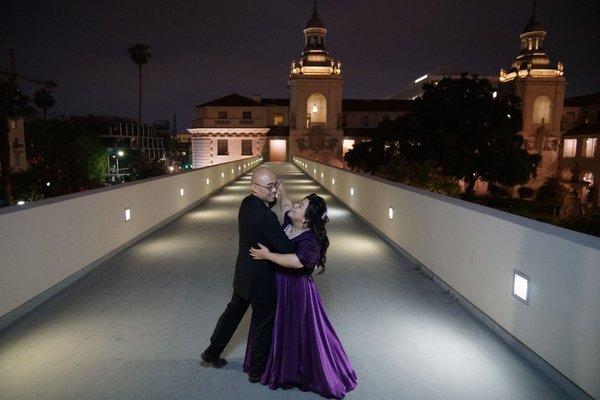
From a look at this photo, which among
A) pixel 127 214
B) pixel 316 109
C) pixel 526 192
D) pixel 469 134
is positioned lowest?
pixel 526 192

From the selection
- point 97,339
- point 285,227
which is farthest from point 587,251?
point 97,339

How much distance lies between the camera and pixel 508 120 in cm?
5362

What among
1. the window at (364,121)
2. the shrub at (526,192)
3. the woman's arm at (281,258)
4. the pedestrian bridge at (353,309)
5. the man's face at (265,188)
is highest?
the window at (364,121)

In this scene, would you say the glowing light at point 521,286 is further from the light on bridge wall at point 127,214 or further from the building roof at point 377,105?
the building roof at point 377,105

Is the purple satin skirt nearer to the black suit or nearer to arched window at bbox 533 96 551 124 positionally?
the black suit

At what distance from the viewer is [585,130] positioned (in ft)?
229

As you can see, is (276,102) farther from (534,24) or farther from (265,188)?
(265,188)

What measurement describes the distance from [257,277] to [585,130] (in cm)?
7745

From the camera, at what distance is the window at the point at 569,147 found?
7300 cm

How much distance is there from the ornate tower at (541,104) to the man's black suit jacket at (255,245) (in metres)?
77.9

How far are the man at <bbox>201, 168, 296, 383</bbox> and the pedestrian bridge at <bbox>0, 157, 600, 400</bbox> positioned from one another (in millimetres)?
514

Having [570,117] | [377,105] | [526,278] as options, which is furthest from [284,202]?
[570,117]

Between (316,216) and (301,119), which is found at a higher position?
(301,119)

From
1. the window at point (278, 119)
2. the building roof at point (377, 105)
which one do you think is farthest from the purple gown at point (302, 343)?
the window at point (278, 119)
